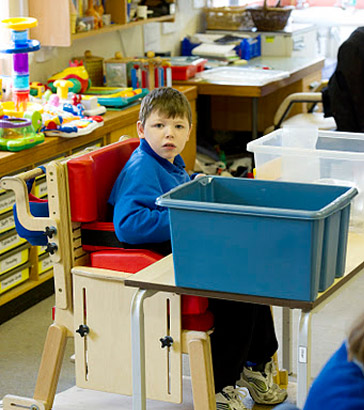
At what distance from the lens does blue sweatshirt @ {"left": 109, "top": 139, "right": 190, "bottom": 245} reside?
2.21m

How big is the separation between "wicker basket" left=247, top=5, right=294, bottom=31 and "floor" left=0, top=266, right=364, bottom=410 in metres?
2.47

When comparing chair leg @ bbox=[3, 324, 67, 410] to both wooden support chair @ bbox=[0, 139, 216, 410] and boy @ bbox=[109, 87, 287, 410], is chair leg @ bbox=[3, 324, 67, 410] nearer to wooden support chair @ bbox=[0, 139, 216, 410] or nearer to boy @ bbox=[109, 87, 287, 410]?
wooden support chair @ bbox=[0, 139, 216, 410]

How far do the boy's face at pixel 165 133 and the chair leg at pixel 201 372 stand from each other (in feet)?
1.75

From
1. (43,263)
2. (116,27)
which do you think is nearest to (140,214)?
(43,263)

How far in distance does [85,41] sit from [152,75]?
1.45 ft

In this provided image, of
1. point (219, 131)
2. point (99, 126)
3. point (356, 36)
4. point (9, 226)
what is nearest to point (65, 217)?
point (9, 226)

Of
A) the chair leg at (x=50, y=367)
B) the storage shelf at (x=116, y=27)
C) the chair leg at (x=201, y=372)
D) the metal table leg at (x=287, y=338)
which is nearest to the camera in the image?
the chair leg at (x=201, y=372)

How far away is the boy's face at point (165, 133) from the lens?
2371mm

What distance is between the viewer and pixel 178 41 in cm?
559

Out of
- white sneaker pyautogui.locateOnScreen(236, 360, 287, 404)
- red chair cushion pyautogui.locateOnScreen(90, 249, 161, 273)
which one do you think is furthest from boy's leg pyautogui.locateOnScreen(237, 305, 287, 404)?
red chair cushion pyautogui.locateOnScreen(90, 249, 161, 273)

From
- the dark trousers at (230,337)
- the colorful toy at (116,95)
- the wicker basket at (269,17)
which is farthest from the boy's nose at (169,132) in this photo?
the wicker basket at (269,17)

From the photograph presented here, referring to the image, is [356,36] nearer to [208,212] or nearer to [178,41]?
[178,41]

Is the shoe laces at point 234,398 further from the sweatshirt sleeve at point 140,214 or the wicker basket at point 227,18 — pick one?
the wicker basket at point 227,18

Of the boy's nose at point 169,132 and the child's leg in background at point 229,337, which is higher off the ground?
the boy's nose at point 169,132
